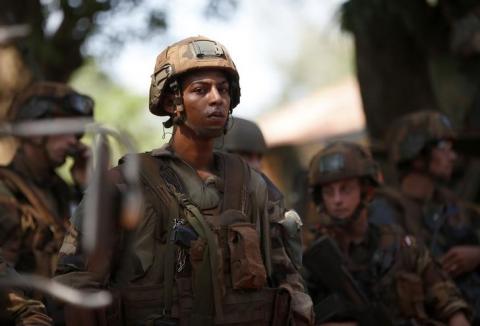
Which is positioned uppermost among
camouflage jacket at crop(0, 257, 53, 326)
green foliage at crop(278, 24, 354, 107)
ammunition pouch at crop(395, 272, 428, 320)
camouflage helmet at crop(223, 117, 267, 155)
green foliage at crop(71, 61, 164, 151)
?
green foliage at crop(278, 24, 354, 107)

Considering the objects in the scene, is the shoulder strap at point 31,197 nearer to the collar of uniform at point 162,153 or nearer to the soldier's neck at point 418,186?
the collar of uniform at point 162,153

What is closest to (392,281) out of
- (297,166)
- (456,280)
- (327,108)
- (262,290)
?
(456,280)

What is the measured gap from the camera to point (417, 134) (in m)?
10.4

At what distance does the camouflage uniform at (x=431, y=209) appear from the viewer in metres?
9.52

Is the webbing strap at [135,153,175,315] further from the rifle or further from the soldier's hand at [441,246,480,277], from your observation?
the soldier's hand at [441,246,480,277]

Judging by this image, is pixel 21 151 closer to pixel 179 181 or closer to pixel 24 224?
pixel 24 224

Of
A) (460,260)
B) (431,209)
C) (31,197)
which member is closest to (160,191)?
(31,197)

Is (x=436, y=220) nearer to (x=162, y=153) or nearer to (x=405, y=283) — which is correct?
(x=405, y=283)

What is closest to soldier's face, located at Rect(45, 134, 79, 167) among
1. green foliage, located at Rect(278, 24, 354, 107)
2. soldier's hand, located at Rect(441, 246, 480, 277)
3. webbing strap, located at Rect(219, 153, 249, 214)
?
webbing strap, located at Rect(219, 153, 249, 214)

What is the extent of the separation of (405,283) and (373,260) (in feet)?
1.12

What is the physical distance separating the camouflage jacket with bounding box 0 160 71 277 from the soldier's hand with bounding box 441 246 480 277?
3.10m

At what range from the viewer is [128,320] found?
557 centimetres

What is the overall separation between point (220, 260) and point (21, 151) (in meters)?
3.42

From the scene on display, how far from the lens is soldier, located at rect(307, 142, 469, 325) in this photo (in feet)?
26.1
